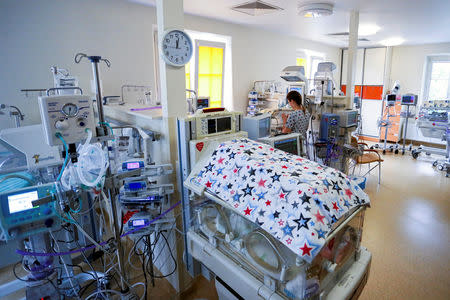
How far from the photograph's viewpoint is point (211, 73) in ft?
18.5

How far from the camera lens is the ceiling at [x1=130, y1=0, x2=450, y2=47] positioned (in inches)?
154

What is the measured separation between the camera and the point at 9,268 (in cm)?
270

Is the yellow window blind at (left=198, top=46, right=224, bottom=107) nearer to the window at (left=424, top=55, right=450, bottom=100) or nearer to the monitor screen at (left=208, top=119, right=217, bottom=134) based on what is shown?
the monitor screen at (left=208, top=119, right=217, bottom=134)

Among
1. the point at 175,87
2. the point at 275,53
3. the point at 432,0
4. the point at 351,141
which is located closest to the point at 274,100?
the point at 275,53

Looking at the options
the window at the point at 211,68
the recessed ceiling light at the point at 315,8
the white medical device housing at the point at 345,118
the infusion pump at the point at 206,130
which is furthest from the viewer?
the window at the point at 211,68

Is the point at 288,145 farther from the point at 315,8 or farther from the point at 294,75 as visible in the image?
the point at 315,8

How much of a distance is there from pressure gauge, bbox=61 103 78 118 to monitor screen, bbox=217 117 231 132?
3.00 feet

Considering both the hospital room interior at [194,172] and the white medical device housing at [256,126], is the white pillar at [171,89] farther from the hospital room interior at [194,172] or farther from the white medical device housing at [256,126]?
the white medical device housing at [256,126]

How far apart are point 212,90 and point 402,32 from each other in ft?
14.5

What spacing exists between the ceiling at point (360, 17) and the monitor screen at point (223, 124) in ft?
8.69

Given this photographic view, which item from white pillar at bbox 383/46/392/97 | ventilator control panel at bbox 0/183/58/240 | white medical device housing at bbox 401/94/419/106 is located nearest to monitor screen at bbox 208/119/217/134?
ventilator control panel at bbox 0/183/58/240

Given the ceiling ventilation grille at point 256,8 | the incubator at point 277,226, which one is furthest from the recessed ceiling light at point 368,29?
the incubator at point 277,226

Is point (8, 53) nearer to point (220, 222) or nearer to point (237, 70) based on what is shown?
point (220, 222)

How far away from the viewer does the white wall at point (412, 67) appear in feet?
→ 24.9
